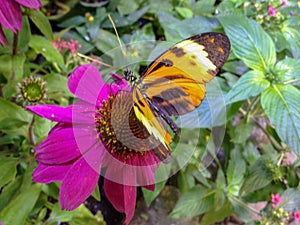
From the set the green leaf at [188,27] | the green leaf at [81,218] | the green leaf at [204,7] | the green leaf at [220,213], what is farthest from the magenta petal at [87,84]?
the green leaf at [204,7]

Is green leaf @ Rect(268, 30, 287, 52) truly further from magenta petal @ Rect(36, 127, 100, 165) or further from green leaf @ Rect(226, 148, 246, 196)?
magenta petal @ Rect(36, 127, 100, 165)

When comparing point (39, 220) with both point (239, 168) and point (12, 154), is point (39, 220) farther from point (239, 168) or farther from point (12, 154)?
point (239, 168)

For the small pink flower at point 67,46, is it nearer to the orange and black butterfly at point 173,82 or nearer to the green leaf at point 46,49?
the green leaf at point 46,49

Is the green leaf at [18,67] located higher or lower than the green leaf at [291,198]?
higher

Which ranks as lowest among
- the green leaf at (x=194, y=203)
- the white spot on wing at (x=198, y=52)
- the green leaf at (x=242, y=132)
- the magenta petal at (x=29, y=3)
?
the green leaf at (x=194, y=203)

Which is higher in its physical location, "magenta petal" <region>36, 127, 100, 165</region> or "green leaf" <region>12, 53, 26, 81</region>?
"magenta petal" <region>36, 127, 100, 165</region>

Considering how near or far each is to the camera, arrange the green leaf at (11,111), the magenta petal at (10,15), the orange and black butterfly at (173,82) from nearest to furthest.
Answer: the orange and black butterfly at (173,82)
the magenta petal at (10,15)
the green leaf at (11,111)

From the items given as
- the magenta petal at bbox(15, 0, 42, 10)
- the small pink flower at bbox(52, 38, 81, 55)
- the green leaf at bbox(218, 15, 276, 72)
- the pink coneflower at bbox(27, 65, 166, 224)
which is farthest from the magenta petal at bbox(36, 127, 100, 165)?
the small pink flower at bbox(52, 38, 81, 55)

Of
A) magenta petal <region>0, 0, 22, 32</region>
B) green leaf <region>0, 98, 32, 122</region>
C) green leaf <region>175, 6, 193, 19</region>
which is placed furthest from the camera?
green leaf <region>175, 6, 193, 19</region>
